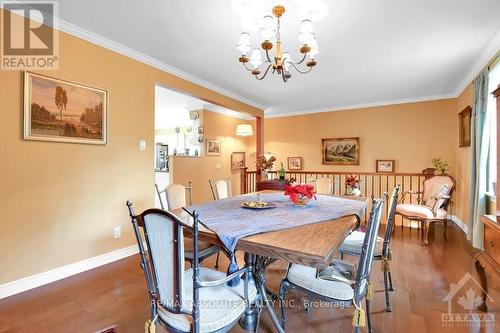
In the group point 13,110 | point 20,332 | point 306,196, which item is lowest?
point 20,332

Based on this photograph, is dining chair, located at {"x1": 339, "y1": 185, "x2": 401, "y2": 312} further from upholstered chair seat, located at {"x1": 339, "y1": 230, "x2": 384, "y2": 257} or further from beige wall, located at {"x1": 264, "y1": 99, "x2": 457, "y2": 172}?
beige wall, located at {"x1": 264, "y1": 99, "x2": 457, "y2": 172}

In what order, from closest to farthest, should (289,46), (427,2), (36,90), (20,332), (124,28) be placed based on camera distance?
(20,332), (427,2), (36,90), (124,28), (289,46)

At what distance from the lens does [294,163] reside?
6.79m

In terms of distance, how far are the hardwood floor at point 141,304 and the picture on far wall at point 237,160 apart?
13.4 ft

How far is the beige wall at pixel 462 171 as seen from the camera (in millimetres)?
4059

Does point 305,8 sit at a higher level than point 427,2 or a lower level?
lower

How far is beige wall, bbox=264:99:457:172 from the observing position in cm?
511

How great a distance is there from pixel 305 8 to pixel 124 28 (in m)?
1.85

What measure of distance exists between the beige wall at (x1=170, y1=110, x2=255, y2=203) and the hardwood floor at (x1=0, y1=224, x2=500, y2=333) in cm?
253

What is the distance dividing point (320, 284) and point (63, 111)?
2.77m

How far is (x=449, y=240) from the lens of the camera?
146 inches

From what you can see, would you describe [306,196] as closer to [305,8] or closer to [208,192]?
[305,8]

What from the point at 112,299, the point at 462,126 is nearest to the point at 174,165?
the point at 112,299

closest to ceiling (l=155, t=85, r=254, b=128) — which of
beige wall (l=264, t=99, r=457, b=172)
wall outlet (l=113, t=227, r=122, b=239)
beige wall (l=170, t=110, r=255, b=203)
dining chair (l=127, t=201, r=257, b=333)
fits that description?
beige wall (l=170, t=110, r=255, b=203)
